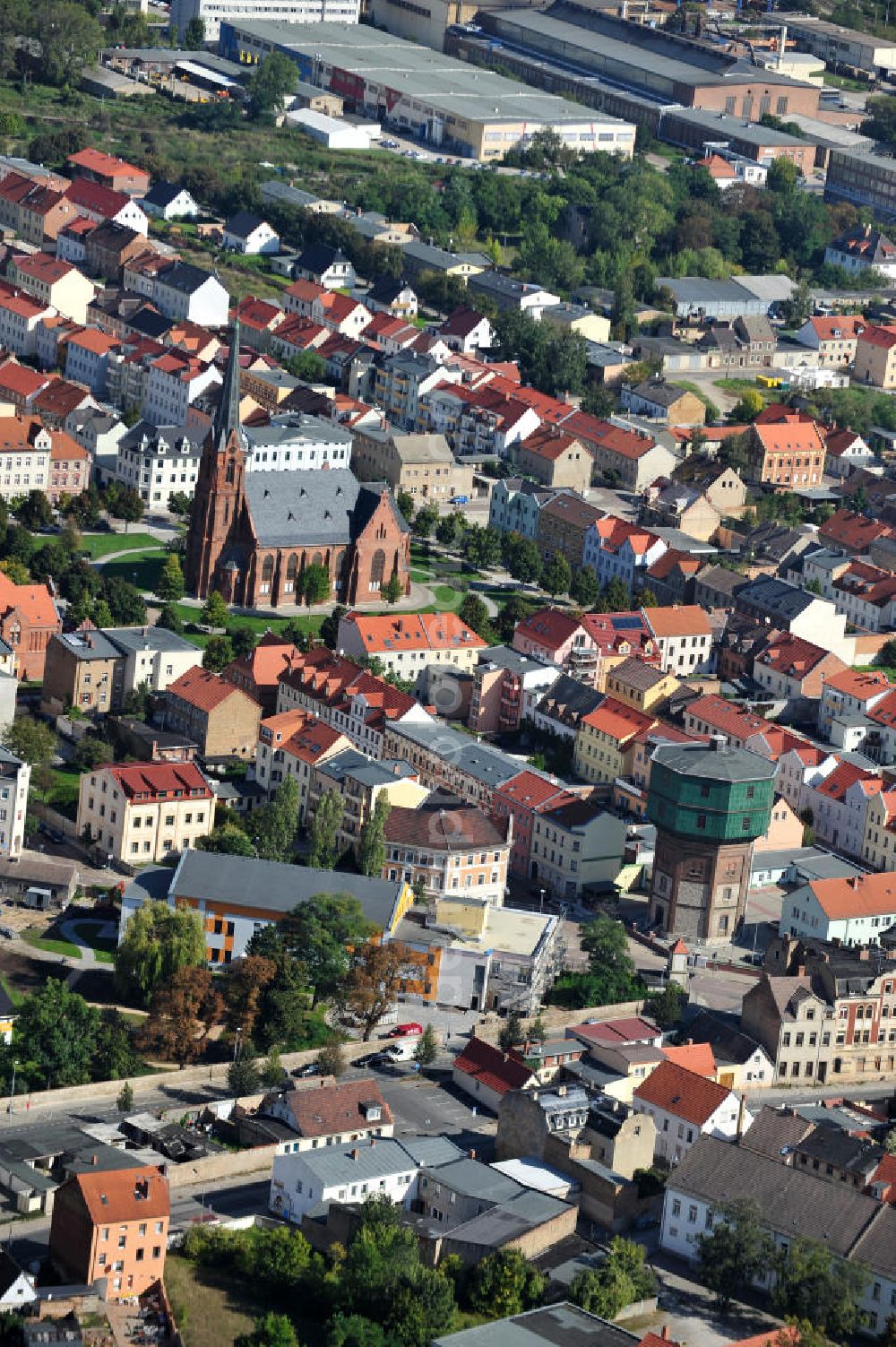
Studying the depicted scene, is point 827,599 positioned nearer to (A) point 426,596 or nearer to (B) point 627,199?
(A) point 426,596

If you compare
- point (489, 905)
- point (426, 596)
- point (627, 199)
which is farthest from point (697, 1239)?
point (627, 199)

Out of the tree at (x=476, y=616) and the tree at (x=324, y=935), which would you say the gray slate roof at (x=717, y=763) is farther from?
the tree at (x=476, y=616)

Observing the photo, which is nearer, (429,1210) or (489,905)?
(429,1210)

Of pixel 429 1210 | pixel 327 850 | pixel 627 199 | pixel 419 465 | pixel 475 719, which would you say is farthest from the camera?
pixel 627 199

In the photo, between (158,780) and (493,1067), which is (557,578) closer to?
(158,780)

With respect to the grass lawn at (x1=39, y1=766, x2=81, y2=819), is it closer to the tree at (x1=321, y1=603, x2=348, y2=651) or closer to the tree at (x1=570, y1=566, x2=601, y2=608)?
the tree at (x1=321, y1=603, x2=348, y2=651)

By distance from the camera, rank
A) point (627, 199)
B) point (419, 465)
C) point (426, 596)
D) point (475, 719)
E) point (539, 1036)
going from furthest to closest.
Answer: point (627, 199) < point (419, 465) < point (426, 596) < point (475, 719) < point (539, 1036)
